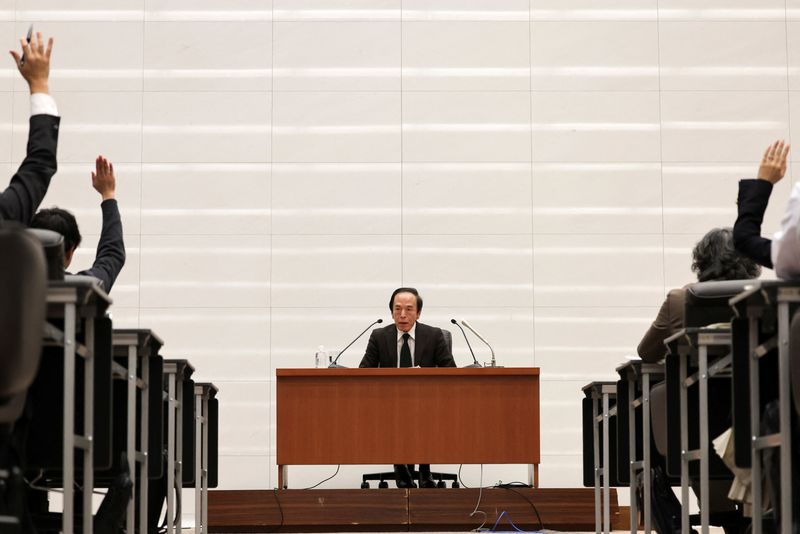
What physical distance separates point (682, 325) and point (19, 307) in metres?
2.50

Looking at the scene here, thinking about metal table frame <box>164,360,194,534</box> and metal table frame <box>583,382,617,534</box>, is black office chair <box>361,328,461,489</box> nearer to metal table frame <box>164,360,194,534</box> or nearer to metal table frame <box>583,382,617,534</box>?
metal table frame <box>583,382,617,534</box>

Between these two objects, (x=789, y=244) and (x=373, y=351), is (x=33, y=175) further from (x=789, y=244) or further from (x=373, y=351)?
(x=373, y=351)

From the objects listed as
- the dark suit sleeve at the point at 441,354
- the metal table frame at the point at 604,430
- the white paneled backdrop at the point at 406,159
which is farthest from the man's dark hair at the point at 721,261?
the white paneled backdrop at the point at 406,159

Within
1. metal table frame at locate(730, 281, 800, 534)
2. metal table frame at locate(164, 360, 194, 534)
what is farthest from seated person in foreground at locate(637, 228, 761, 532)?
metal table frame at locate(164, 360, 194, 534)

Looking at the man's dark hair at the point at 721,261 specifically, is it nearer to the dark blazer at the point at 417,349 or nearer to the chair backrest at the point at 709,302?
the chair backrest at the point at 709,302

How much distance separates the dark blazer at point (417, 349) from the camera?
7.81 m

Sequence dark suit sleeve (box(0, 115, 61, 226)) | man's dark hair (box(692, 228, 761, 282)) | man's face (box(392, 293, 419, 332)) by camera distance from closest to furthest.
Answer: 1. dark suit sleeve (box(0, 115, 61, 226))
2. man's dark hair (box(692, 228, 761, 282))
3. man's face (box(392, 293, 419, 332))

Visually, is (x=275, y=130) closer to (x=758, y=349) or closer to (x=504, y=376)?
(x=504, y=376)

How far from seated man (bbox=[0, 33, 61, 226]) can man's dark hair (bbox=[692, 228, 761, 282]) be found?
227cm

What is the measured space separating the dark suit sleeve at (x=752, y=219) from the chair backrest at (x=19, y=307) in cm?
205

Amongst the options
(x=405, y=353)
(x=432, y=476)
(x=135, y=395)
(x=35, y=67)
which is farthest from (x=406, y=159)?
(x=35, y=67)

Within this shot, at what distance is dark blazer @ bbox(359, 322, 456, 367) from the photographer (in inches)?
308

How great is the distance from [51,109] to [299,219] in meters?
5.52

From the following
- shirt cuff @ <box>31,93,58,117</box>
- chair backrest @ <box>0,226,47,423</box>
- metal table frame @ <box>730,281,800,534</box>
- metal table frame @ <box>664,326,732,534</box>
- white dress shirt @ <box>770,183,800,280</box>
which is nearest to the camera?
chair backrest @ <box>0,226,47,423</box>
